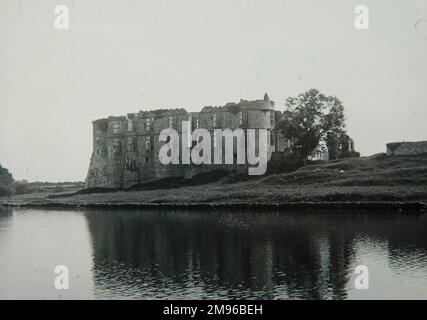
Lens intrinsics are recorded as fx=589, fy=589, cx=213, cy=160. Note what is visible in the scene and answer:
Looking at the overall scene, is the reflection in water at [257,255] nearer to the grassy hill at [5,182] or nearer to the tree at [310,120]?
the tree at [310,120]

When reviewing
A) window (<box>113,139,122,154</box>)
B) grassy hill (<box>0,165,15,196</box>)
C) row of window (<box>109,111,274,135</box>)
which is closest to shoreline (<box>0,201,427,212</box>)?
window (<box>113,139,122,154</box>)

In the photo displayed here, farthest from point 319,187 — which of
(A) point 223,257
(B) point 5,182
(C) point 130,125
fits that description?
(B) point 5,182

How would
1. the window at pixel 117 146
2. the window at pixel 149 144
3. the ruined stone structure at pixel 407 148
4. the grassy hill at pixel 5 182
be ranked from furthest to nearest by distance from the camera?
the grassy hill at pixel 5 182 < the window at pixel 117 146 < the window at pixel 149 144 < the ruined stone structure at pixel 407 148

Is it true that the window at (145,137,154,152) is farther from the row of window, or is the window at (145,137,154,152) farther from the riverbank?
the riverbank

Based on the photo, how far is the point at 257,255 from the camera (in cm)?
3119

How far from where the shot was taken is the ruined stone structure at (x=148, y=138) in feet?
244

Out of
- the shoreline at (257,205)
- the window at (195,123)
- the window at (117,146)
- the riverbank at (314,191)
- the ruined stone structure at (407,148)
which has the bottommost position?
the shoreline at (257,205)

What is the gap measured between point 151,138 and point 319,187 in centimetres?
A: 2990

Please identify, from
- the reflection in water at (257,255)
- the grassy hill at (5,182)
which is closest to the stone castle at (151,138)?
the grassy hill at (5,182)

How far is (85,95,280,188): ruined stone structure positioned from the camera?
244 feet

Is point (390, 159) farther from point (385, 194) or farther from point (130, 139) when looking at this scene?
point (130, 139)

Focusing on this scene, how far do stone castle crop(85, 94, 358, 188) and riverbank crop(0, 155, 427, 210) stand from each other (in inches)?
219

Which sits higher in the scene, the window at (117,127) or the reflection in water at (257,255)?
the window at (117,127)

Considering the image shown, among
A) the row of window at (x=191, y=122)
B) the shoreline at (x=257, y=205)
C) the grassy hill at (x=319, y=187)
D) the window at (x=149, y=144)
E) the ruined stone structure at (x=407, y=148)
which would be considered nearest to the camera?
the shoreline at (x=257, y=205)
